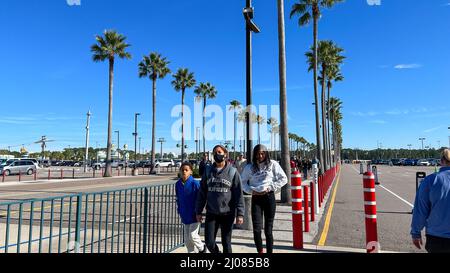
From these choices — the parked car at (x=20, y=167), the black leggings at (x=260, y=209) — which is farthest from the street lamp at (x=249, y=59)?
the parked car at (x=20, y=167)

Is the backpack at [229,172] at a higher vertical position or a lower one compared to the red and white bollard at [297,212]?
higher

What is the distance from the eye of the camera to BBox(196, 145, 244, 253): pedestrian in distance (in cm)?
457

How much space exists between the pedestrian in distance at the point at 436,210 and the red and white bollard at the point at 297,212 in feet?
9.39

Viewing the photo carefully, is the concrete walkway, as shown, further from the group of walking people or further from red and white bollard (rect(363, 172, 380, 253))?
the group of walking people

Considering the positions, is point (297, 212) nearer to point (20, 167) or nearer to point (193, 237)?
point (193, 237)

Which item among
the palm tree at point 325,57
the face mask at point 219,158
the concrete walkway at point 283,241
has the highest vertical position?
the palm tree at point 325,57

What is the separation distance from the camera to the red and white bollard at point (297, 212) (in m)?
6.21

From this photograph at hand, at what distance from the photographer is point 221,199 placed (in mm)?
4551

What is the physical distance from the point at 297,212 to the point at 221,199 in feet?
7.31

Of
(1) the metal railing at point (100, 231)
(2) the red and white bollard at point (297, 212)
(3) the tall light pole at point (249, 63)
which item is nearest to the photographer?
(1) the metal railing at point (100, 231)

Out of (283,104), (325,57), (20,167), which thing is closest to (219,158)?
(283,104)

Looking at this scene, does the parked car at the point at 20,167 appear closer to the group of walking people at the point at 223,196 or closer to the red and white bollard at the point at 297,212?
the red and white bollard at the point at 297,212

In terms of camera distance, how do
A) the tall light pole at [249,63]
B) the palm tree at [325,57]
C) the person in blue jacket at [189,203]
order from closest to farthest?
the person in blue jacket at [189,203] → the tall light pole at [249,63] → the palm tree at [325,57]

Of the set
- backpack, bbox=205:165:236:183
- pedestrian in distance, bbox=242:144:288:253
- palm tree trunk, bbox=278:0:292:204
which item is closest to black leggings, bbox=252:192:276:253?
pedestrian in distance, bbox=242:144:288:253
